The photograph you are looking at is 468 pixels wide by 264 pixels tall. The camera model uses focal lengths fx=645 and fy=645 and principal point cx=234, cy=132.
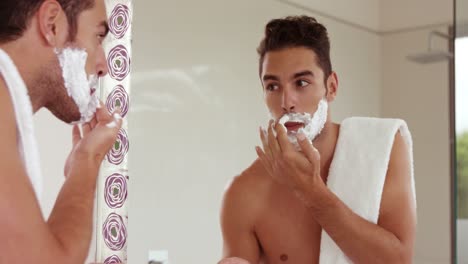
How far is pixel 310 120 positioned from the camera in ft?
2.92

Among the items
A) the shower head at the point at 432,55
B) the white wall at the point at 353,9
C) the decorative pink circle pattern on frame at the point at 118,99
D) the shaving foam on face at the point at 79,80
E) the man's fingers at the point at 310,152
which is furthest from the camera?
the shower head at the point at 432,55

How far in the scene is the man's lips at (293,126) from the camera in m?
0.87

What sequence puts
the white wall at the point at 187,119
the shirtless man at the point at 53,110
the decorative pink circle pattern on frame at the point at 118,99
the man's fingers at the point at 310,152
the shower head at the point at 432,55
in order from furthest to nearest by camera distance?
the shower head at the point at 432,55 → the white wall at the point at 187,119 → the decorative pink circle pattern on frame at the point at 118,99 → the man's fingers at the point at 310,152 → the shirtless man at the point at 53,110

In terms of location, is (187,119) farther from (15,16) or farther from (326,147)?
(15,16)

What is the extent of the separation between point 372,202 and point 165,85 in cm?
43

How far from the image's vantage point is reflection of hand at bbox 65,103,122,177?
24.0 inches

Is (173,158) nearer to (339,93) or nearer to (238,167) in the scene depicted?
(238,167)

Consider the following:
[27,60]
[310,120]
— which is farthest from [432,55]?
[27,60]

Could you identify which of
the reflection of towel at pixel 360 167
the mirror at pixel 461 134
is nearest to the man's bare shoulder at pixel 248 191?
the reflection of towel at pixel 360 167

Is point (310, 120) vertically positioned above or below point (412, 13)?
below

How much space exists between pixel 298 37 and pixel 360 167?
0.20m

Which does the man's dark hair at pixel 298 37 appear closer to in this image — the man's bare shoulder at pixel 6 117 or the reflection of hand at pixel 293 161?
the reflection of hand at pixel 293 161

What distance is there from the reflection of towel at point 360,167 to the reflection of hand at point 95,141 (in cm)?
36

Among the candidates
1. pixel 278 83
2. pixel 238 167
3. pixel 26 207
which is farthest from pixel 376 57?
pixel 26 207
